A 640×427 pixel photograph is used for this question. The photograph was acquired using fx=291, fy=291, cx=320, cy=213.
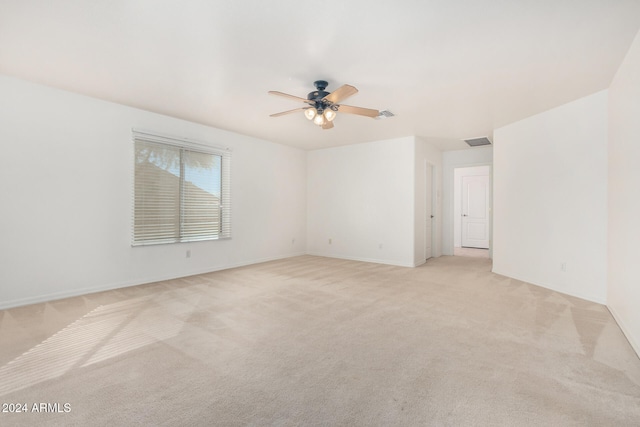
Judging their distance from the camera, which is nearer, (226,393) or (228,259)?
(226,393)

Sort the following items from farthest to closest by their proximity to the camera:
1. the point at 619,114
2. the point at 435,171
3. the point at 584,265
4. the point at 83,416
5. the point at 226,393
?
the point at 435,171
the point at 584,265
the point at 619,114
the point at 226,393
the point at 83,416

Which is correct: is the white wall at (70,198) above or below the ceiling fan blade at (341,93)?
below

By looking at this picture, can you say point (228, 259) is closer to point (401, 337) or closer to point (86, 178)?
point (86, 178)

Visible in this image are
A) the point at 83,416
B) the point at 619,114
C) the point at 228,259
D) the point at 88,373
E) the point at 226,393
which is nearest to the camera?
the point at 83,416

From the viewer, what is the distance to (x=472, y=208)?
29.0 feet

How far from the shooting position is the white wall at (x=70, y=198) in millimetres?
3273

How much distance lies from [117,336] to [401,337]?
2497mm

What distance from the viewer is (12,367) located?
6.66 ft

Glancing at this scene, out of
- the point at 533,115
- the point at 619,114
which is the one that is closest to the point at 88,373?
the point at 619,114

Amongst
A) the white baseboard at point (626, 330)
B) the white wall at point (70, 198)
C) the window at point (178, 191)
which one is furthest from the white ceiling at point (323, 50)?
the white baseboard at point (626, 330)

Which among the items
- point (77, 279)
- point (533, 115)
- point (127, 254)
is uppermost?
point (533, 115)

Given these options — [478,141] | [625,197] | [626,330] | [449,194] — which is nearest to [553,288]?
[626,330]

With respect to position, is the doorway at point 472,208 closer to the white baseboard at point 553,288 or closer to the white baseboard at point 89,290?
the white baseboard at point 553,288

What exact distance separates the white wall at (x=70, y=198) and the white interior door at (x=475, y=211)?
746 centimetres
